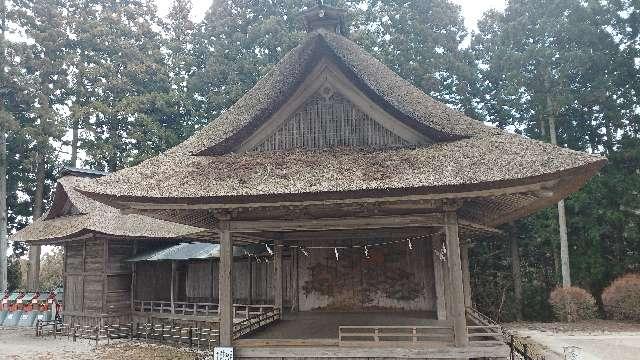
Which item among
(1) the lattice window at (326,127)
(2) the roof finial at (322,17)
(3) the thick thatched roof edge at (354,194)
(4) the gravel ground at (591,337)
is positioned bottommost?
(4) the gravel ground at (591,337)

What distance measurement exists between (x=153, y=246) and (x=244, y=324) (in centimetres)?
1288

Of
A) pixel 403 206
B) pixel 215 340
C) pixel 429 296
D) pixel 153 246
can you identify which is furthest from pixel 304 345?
pixel 153 246

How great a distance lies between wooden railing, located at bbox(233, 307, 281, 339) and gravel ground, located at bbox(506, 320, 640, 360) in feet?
30.1

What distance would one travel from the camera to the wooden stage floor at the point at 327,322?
40.4ft

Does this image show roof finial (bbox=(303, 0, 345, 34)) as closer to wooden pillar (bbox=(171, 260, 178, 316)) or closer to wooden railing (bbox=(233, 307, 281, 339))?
wooden railing (bbox=(233, 307, 281, 339))

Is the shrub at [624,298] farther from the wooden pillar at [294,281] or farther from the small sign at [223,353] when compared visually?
the small sign at [223,353]

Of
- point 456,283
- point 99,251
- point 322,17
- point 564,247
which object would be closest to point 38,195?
point 99,251

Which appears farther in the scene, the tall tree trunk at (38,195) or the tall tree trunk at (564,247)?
the tall tree trunk at (38,195)

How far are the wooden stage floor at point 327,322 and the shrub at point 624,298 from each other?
54.2 ft

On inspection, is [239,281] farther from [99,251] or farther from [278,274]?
[99,251]

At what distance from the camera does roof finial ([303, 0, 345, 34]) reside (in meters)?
15.6

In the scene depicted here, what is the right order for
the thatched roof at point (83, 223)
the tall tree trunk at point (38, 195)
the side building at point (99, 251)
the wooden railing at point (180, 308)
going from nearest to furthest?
the wooden railing at point (180, 308) < the thatched roof at point (83, 223) < the side building at point (99, 251) < the tall tree trunk at point (38, 195)

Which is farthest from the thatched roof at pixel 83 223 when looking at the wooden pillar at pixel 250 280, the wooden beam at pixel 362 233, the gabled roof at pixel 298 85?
the gabled roof at pixel 298 85

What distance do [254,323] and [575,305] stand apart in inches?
800
